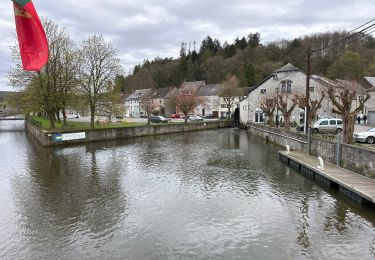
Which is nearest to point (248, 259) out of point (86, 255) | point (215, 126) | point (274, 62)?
point (86, 255)

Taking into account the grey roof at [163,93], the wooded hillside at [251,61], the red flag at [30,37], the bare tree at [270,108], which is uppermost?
the wooded hillside at [251,61]

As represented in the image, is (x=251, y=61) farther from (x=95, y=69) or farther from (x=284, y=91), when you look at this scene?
(x=95, y=69)

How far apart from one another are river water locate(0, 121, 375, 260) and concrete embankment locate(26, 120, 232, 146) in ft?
33.4

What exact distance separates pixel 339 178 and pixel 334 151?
4263 millimetres

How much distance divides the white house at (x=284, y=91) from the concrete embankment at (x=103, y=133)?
9.36 m

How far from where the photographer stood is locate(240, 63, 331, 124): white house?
1946 inches

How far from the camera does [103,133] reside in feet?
127

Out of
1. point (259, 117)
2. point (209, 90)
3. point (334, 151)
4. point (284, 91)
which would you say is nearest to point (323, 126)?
point (334, 151)

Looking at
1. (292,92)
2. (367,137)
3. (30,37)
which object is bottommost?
(367,137)

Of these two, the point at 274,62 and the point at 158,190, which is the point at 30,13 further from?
the point at 274,62

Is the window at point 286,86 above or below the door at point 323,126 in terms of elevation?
above

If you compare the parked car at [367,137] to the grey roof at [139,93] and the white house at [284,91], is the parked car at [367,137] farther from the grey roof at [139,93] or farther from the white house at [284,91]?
the grey roof at [139,93]

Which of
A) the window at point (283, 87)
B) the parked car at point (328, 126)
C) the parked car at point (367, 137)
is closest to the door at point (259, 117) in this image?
the window at point (283, 87)

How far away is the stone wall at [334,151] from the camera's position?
1586 centimetres
